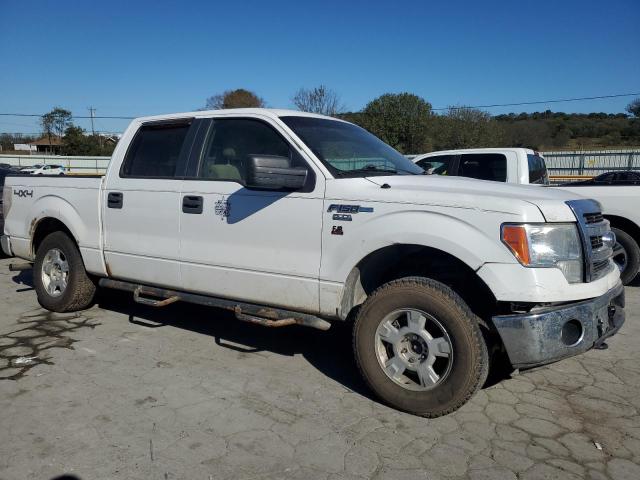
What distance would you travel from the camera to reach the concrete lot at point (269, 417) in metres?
2.91

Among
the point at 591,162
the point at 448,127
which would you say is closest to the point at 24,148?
the point at 448,127

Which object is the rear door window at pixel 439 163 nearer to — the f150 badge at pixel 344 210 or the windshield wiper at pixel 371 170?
the windshield wiper at pixel 371 170

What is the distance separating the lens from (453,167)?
827 centimetres

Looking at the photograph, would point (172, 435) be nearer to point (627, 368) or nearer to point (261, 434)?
point (261, 434)

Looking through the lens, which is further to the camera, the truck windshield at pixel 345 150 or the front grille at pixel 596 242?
the truck windshield at pixel 345 150

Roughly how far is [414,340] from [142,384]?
2014 millimetres

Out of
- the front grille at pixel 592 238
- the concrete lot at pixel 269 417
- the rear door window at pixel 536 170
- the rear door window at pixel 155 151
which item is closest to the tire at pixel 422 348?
the concrete lot at pixel 269 417

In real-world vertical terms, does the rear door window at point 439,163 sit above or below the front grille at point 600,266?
above

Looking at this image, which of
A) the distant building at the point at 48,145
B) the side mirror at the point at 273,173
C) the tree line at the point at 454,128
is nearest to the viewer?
the side mirror at the point at 273,173

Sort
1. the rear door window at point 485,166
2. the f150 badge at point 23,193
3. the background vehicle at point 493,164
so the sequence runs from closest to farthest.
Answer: the f150 badge at point 23,193 < the background vehicle at point 493,164 < the rear door window at point 485,166

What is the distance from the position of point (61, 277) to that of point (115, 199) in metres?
1.35

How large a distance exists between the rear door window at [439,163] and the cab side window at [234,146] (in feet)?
14.4

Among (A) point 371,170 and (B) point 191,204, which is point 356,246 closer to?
(A) point 371,170

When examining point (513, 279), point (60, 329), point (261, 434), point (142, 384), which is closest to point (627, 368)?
point (513, 279)
